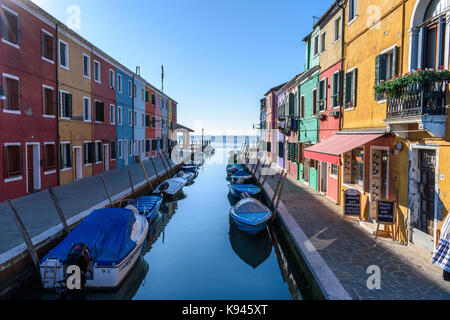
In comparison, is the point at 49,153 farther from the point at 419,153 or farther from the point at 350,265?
the point at 419,153

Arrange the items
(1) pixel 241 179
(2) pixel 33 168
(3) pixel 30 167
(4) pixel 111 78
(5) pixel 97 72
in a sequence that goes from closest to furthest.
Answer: (3) pixel 30 167
(2) pixel 33 168
(5) pixel 97 72
(1) pixel 241 179
(4) pixel 111 78

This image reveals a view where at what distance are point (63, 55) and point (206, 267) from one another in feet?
52.6

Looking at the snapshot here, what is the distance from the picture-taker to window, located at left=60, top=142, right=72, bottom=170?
62.2 ft

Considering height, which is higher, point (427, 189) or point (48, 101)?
point (48, 101)

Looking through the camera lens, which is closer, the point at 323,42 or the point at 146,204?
the point at 146,204

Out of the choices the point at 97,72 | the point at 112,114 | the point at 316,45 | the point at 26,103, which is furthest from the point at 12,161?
the point at 316,45

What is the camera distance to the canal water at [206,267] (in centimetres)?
855

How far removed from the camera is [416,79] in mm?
7359

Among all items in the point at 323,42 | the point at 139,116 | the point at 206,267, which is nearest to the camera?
the point at 206,267

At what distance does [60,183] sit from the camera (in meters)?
18.7

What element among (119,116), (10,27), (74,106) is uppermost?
(10,27)

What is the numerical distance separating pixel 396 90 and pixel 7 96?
1542cm

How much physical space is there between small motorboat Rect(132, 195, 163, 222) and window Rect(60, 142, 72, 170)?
583 cm

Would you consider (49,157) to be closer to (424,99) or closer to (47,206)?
(47,206)
